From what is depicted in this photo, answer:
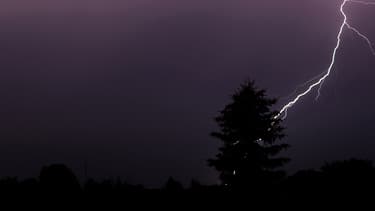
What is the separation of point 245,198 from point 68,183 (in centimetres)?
582

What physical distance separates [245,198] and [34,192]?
6247 mm

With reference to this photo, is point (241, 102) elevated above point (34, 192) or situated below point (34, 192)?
above

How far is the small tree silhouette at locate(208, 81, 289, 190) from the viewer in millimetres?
23938

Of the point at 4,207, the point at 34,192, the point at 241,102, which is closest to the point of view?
the point at 4,207

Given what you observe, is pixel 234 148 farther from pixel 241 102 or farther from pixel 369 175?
pixel 369 175

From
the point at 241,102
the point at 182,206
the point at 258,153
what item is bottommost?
the point at 182,206

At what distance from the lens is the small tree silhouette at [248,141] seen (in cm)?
2394

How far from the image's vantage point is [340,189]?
24047 mm

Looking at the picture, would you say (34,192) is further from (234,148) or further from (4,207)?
(234,148)

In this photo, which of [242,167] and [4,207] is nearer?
[4,207]

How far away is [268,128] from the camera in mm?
24500

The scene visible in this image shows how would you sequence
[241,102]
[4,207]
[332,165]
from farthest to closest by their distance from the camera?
[332,165]
[241,102]
[4,207]

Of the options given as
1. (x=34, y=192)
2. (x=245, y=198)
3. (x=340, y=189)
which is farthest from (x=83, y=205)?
(x=340, y=189)

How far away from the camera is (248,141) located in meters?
24.2
